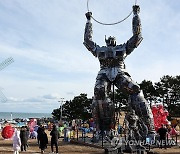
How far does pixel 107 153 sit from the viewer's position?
44.3 feet

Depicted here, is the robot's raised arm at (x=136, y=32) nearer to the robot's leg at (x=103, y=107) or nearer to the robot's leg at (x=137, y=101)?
the robot's leg at (x=137, y=101)

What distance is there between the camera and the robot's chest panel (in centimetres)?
1717

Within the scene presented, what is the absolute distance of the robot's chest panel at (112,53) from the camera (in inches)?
676

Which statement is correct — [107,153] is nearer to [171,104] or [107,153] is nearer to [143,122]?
[143,122]

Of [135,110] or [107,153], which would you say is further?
[135,110]

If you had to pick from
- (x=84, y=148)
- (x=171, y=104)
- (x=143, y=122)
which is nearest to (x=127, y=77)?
(x=143, y=122)

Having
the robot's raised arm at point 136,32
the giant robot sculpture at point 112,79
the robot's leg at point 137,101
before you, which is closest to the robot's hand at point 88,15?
the giant robot sculpture at point 112,79

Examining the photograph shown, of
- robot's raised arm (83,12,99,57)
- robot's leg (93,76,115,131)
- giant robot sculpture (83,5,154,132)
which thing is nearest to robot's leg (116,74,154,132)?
giant robot sculpture (83,5,154,132)

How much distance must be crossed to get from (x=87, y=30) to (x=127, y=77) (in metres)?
3.14

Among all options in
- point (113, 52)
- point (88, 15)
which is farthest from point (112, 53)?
point (88, 15)

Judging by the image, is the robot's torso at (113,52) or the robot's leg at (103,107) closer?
the robot's torso at (113,52)

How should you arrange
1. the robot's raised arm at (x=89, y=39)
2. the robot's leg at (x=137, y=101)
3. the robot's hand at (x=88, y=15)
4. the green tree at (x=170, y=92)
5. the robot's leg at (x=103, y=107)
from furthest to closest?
the green tree at (x=170, y=92) < the robot's hand at (x=88, y=15) < the robot's raised arm at (x=89, y=39) < the robot's leg at (x=103, y=107) < the robot's leg at (x=137, y=101)

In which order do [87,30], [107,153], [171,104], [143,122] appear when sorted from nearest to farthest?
[107,153] < [143,122] < [87,30] < [171,104]

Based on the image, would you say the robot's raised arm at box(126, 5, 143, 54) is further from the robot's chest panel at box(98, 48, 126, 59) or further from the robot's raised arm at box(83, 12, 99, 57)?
the robot's raised arm at box(83, 12, 99, 57)
